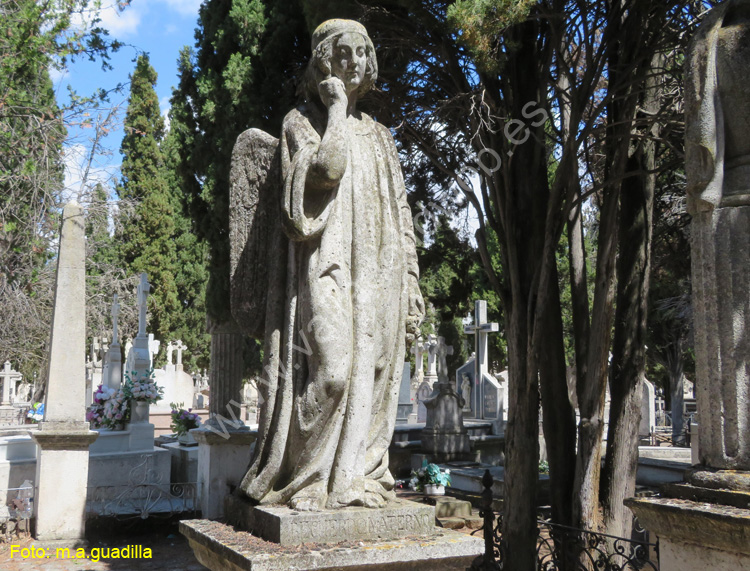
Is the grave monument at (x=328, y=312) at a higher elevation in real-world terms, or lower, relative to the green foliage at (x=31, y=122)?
lower

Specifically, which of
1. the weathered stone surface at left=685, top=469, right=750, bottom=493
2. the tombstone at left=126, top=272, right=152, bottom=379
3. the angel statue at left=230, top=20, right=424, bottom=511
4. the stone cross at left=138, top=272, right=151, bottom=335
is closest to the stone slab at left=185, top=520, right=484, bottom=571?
the angel statue at left=230, top=20, right=424, bottom=511

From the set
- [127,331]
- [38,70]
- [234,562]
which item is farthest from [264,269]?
[127,331]

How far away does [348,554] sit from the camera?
304 cm

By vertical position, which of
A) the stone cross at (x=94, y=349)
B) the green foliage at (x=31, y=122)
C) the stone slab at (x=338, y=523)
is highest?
the green foliage at (x=31, y=122)

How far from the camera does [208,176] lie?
1059cm

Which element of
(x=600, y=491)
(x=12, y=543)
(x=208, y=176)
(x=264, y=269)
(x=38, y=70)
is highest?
(x=38, y=70)

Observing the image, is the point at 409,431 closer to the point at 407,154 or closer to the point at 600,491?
the point at 407,154

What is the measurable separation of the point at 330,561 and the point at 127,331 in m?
28.4

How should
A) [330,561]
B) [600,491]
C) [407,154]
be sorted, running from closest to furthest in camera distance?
1. [330,561]
2. [600,491]
3. [407,154]

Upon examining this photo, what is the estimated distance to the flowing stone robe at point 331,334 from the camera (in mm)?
3422

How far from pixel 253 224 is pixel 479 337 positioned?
56.7 ft

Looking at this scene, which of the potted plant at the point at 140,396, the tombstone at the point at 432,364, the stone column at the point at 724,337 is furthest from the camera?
the tombstone at the point at 432,364

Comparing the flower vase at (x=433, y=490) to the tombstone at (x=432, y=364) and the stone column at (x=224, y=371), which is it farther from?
the tombstone at (x=432, y=364)

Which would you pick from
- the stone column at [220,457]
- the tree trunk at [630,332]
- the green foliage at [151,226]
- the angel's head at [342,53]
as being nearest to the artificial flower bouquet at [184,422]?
the stone column at [220,457]
